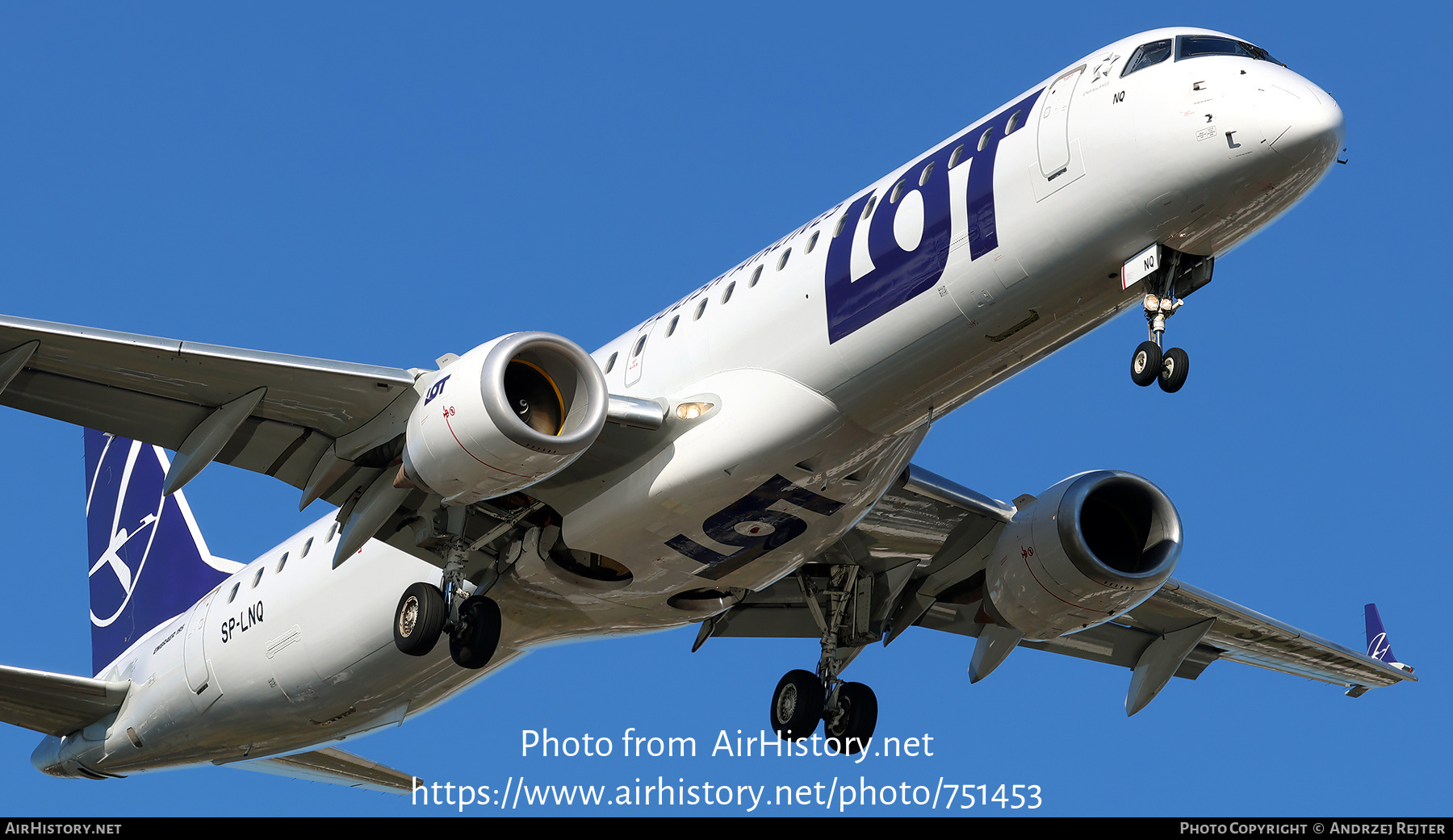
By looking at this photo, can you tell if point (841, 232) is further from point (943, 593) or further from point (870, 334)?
point (943, 593)

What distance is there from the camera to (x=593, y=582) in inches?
813

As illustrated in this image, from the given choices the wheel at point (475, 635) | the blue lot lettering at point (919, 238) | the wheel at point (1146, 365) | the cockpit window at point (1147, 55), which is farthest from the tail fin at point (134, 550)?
the cockpit window at point (1147, 55)

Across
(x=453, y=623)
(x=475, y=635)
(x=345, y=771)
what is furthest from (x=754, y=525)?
(x=345, y=771)

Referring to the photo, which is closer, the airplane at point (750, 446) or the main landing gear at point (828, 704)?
the airplane at point (750, 446)

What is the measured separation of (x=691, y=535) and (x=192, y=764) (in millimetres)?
10359

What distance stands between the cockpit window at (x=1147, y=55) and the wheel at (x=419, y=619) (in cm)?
973

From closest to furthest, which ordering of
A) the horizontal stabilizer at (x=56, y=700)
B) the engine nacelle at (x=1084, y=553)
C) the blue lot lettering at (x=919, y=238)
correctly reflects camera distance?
the blue lot lettering at (x=919, y=238)
the engine nacelle at (x=1084, y=553)
the horizontal stabilizer at (x=56, y=700)

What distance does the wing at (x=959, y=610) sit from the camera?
23.1 metres

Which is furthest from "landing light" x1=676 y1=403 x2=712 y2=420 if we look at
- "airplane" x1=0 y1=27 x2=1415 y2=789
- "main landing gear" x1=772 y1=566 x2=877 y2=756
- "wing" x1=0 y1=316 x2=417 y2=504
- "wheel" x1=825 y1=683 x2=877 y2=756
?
"wheel" x1=825 y1=683 x2=877 y2=756

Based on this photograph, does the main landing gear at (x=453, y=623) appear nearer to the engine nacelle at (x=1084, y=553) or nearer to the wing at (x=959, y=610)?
the wing at (x=959, y=610)

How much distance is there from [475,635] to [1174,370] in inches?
341

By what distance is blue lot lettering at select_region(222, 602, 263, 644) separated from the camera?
77.1 ft

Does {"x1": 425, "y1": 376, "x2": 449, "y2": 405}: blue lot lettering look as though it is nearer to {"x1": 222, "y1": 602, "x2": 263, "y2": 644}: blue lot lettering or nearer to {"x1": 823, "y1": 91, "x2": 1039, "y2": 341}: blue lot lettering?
{"x1": 823, "y1": 91, "x2": 1039, "y2": 341}: blue lot lettering
